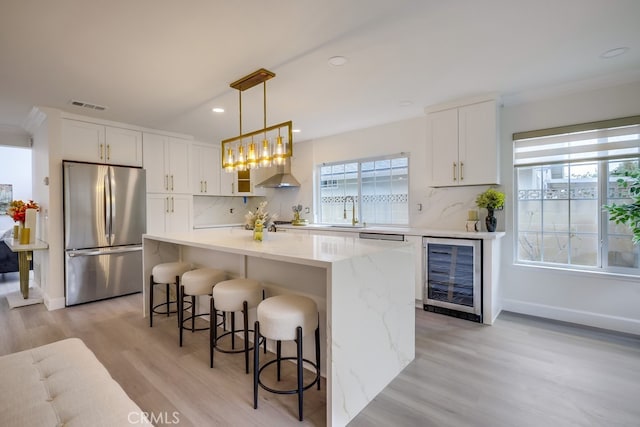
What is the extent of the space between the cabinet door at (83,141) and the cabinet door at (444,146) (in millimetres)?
4302

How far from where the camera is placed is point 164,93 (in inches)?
124

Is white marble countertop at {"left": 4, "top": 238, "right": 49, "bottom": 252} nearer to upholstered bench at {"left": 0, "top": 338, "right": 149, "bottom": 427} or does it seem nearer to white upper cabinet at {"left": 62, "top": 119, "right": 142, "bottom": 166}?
white upper cabinet at {"left": 62, "top": 119, "right": 142, "bottom": 166}

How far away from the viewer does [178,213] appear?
194 inches

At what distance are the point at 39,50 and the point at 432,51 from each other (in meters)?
3.03

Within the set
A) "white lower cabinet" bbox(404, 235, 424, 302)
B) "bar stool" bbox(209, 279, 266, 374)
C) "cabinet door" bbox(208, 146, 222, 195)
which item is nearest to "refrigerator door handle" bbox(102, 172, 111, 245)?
"cabinet door" bbox(208, 146, 222, 195)

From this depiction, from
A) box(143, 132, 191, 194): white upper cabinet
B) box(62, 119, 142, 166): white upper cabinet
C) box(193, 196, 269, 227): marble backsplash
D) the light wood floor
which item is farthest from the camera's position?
box(193, 196, 269, 227): marble backsplash

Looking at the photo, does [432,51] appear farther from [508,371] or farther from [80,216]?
[80,216]

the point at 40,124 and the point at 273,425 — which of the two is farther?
the point at 40,124

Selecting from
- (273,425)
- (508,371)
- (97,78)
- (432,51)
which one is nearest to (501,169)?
(432,51)

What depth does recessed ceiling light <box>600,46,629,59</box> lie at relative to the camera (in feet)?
7.75

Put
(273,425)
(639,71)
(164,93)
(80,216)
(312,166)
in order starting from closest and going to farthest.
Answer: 1. (273,425)
2. (639,71)
3. (164,93)
4. (80,216)
5. (312,166)

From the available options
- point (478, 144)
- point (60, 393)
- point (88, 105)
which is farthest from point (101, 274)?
point (478, 144)

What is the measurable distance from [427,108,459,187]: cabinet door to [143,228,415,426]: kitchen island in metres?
1.61
